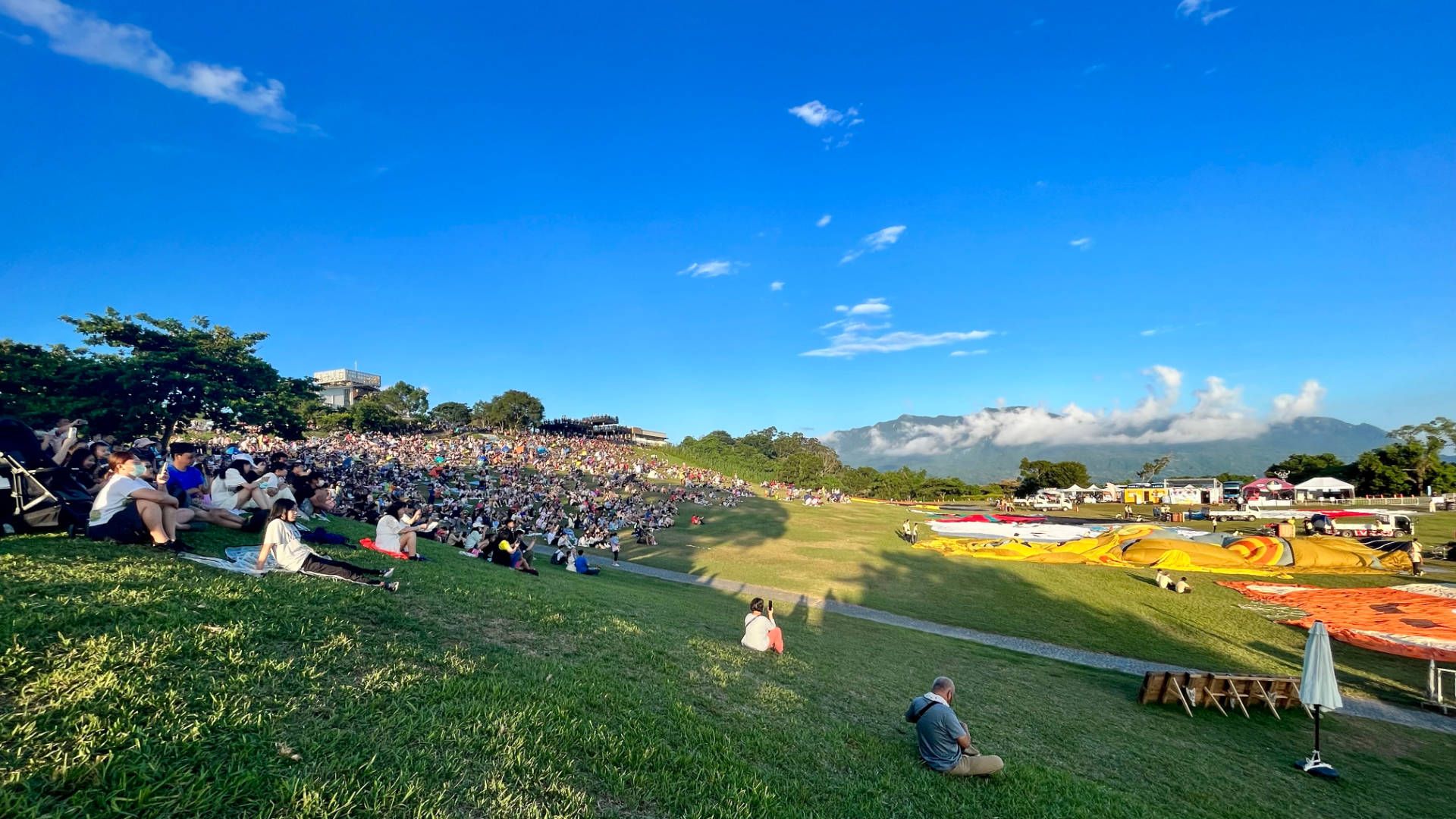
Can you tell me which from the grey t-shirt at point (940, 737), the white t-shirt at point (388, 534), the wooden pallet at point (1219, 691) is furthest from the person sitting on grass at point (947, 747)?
the white t-shirt at point (388, 534)

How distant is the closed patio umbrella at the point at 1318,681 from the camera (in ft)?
25.8

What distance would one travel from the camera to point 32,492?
7.87 metres

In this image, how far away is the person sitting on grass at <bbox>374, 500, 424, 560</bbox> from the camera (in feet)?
38.7

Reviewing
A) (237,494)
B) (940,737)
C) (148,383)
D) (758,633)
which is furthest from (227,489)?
(148,383)

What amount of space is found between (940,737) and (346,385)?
11672 cm

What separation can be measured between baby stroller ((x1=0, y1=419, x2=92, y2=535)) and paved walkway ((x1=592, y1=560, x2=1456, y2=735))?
1440 centimetres

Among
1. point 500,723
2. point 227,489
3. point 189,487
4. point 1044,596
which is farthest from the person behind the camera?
point 1044,596

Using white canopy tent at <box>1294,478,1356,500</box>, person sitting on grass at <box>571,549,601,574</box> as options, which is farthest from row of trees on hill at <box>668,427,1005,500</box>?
person sitting on grass at <box>571,549,601,574</box>

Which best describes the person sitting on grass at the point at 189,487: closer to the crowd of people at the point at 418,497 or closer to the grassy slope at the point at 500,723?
the crowd of people at the point at 418,497

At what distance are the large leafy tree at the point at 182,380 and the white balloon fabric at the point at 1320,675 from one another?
4403 centimetres

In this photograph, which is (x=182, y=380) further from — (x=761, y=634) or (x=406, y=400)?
(x=406, y=400)

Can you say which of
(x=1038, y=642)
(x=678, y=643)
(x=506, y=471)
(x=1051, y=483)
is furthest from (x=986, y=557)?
(x=1051, y=483)

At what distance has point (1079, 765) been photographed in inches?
272

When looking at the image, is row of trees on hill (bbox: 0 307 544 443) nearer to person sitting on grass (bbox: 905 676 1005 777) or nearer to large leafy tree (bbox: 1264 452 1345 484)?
person sitting on grass (bbox: 905 676 1005 777)
